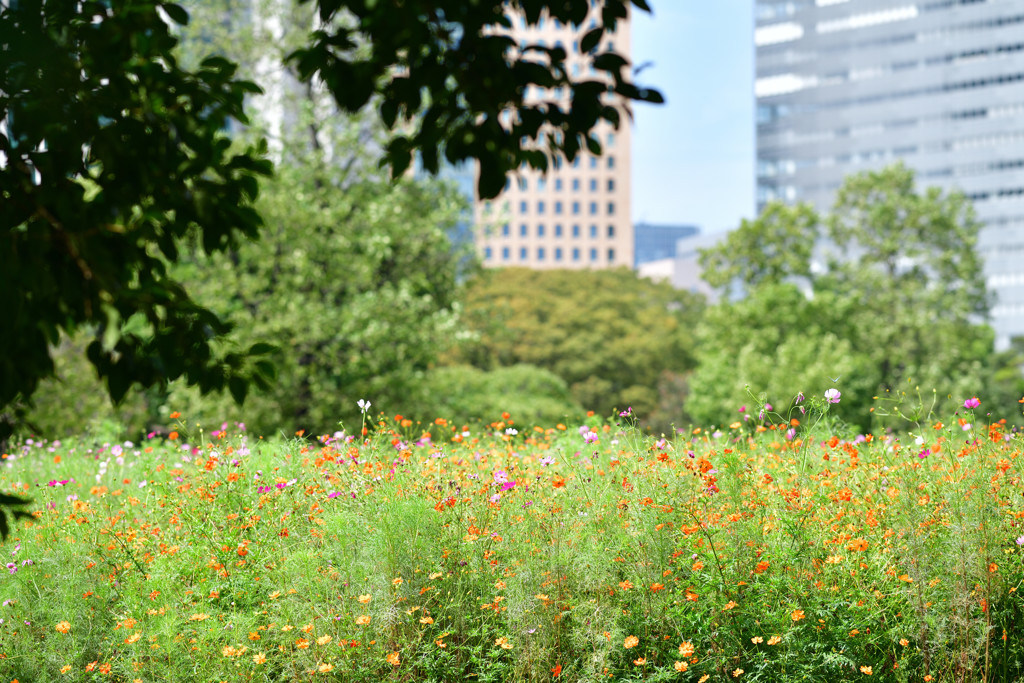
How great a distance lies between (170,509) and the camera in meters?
6.12

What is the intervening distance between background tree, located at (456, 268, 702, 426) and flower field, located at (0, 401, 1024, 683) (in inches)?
1320

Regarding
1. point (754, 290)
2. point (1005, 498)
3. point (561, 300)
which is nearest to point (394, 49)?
point (1005, 498)

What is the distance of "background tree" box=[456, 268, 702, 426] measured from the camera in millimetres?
43031

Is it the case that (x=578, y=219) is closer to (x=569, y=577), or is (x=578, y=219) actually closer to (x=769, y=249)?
(x=769, y=249)

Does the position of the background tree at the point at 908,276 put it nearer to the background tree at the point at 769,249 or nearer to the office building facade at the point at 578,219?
the background tree at the point at 769,249

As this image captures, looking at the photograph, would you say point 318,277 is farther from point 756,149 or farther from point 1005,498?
point 756,149

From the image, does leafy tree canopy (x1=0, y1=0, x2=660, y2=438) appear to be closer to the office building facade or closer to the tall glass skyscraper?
the tall glass skyscraper

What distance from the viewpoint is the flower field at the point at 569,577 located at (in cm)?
466

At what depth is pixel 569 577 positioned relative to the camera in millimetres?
4852

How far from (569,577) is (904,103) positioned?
103 metres

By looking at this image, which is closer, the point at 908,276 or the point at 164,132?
the point at 164,132

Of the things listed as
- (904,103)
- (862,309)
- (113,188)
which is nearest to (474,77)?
(113,188)

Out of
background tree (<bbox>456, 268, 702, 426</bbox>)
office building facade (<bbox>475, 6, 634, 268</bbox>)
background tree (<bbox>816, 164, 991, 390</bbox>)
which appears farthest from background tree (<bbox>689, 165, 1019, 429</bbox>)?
office building facade (<bbox>475, 6, 634, 268</bbox>)

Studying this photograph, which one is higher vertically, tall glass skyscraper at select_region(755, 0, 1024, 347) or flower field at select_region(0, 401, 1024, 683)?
tall glass skyscraper at select_region(755, 0, 1024, 347)
